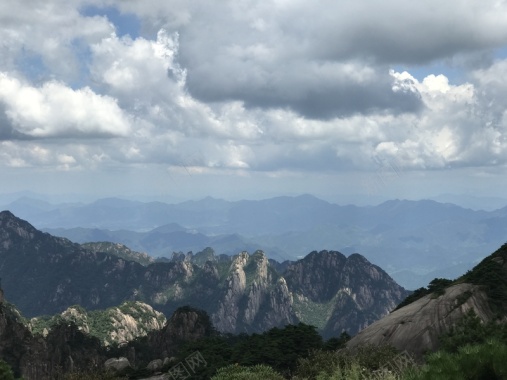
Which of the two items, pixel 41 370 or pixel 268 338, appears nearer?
pixel 268 338

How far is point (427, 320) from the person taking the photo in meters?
75.7

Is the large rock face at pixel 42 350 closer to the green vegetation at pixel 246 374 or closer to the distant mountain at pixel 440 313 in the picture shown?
the distant mountain at pixel 440 313

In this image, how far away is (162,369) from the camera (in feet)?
325

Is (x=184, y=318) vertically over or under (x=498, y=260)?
under

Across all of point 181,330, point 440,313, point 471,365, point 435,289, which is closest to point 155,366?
point 435,289

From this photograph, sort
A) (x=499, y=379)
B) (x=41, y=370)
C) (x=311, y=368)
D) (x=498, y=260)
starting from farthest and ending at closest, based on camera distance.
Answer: (x=41, y=370) < (x=498, y=260) < (x=311, y=368) < (x=499, y=379)

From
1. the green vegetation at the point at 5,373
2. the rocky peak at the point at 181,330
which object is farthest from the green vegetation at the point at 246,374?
the rocky peak at the point at 181,330

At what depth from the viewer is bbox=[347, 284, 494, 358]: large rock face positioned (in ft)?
239

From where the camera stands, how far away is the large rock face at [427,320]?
239 ft

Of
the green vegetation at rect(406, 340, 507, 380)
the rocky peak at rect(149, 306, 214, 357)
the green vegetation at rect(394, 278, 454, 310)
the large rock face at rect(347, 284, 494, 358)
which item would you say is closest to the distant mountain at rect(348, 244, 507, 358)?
the large rock face at rect(347, 284, 494, 358)

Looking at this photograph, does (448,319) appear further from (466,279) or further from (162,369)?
(162,369)

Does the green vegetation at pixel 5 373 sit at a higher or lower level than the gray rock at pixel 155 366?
higher

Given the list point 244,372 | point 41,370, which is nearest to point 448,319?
point 244,372

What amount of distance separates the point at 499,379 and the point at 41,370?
16022cm
